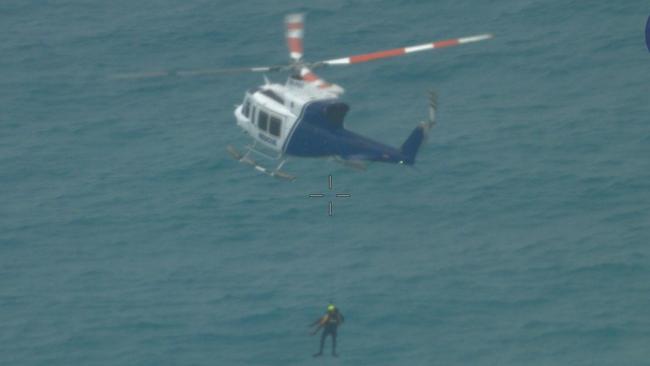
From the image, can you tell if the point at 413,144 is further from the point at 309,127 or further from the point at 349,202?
the point at 349,202

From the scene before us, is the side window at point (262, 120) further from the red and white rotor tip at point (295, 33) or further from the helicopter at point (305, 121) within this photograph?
the red and white rotor tip at point (295, 33)

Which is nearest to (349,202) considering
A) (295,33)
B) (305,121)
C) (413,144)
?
(305,121)

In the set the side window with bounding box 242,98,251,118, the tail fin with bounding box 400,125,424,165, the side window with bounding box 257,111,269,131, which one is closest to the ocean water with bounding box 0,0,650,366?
the side window with bounding box 242,98,251,118

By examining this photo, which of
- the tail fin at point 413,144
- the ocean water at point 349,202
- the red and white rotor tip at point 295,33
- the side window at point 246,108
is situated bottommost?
the ocean water at point 349,202

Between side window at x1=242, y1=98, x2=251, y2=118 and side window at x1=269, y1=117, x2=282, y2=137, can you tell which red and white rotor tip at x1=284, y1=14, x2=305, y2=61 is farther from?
side window at x1=242, y1=98, x2=251, y2=118

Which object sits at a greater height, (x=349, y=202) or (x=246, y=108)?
Answer: (x=246, y=108)

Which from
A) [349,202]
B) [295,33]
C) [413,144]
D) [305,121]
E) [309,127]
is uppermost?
[295,33]

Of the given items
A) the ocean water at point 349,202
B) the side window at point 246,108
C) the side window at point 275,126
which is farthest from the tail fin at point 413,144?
the ocean water at point 349,202
